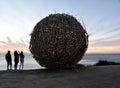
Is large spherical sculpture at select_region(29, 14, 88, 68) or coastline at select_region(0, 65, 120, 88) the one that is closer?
coastline at select_region(0, 65, 120, 88)

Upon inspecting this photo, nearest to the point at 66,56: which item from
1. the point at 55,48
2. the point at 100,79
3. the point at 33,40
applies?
the point at 55,48

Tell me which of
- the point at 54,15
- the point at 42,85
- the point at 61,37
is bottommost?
the point at 42,85

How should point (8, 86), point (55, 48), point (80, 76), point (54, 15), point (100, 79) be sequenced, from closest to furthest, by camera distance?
point (8, 86), point (100, 79), point (80, 76), point (55, 48), point (54, 15)

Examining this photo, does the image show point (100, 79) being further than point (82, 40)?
No

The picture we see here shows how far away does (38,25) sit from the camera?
1762 cm

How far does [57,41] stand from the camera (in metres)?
16.8

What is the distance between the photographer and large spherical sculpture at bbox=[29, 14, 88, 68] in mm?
16797

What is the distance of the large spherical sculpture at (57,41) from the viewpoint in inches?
661

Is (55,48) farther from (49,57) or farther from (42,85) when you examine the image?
(42,85)

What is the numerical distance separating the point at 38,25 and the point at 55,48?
1.87m

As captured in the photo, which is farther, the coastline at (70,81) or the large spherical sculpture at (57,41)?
the large spherical sculpture at (57,41)

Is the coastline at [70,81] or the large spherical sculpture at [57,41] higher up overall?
the large spherical sculpture at [57,41]

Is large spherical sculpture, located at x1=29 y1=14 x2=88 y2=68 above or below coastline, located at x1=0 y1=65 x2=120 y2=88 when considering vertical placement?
above

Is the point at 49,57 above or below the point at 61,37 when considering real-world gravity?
below
